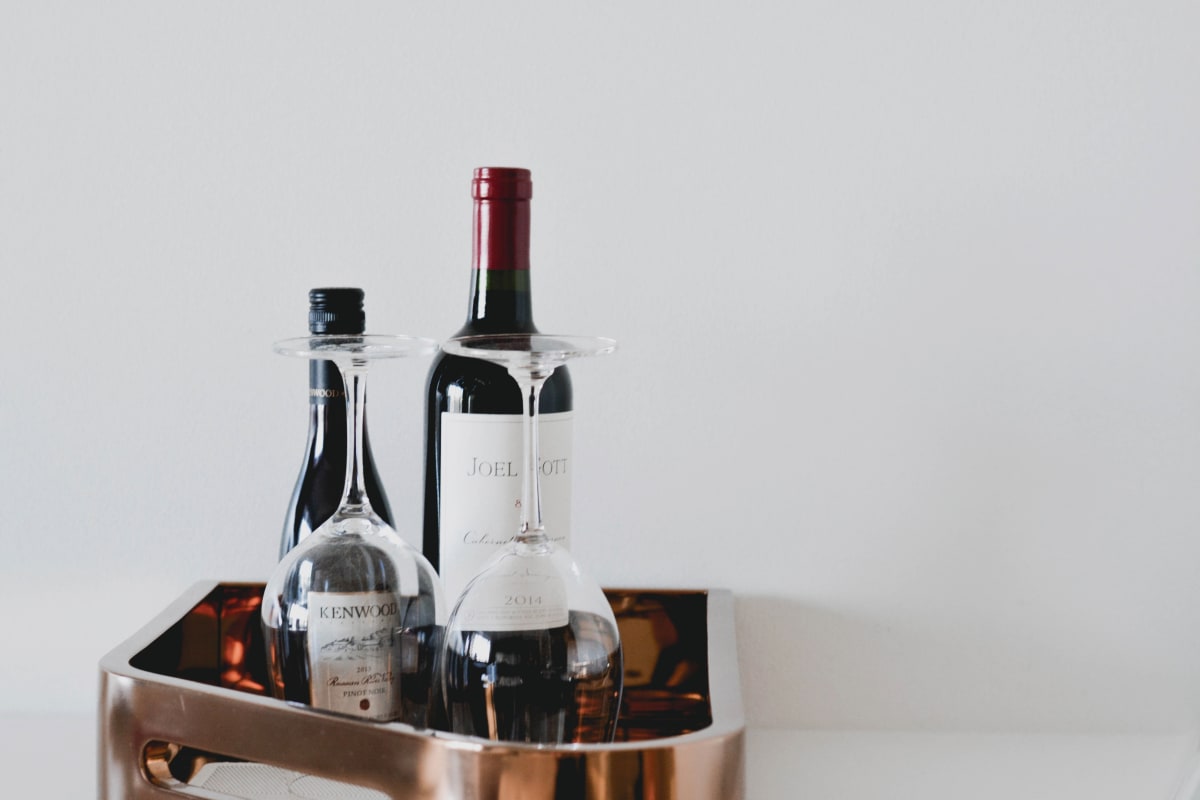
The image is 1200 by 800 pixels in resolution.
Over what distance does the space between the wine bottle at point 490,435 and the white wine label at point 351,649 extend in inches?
2.3

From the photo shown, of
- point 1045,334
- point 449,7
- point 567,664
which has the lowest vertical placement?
point 567,664

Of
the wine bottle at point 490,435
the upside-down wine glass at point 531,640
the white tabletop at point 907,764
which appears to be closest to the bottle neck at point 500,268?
the wine bottle at point 490,435

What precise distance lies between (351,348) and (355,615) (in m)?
0.14

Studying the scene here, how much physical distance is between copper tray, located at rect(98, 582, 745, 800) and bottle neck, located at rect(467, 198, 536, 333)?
0.77 feet

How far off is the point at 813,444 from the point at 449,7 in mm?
412

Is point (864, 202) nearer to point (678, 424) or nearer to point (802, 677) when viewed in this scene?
point (678, 424)

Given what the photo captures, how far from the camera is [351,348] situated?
0.65 metres

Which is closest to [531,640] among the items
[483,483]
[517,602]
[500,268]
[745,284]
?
[517,602]


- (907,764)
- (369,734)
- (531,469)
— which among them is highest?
(531,469)

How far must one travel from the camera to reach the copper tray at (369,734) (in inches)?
21.4

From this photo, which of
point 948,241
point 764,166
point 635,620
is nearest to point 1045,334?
point 948,241

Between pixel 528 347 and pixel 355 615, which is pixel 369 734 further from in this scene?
pixel 528 347

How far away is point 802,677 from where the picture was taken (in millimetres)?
896

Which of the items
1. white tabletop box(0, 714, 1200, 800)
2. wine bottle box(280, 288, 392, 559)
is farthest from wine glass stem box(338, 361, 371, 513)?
white tabletop box(0, 714, 1200, 800)
